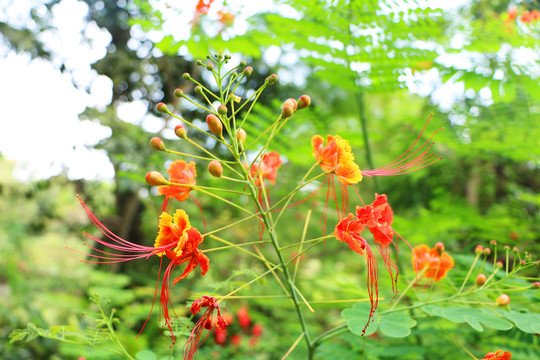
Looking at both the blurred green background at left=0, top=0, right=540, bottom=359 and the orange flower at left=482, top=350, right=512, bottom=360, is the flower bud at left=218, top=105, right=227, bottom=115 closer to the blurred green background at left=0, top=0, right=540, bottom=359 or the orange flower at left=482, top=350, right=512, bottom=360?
the blurred green background at left=0, top=0, right=540, bottom=359

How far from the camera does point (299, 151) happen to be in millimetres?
2162

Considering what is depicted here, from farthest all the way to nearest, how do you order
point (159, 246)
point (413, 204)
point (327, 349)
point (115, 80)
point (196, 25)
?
1. point (115, 80)
2. point (413, 204)
3. point (196, 25)
4. point (327, 349)
5. point (159, 246)

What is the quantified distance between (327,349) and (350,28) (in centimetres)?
161

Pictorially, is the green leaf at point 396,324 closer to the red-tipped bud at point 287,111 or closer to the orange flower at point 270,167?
the orange flower at point 270,167

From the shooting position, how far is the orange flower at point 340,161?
1034 millimetres

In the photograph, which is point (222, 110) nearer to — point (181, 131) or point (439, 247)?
point (181, 131)

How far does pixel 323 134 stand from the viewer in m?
2.12

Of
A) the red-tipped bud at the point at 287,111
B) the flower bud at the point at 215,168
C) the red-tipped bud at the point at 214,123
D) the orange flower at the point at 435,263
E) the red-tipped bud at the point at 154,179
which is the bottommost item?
the orange flower at the point at 435,263

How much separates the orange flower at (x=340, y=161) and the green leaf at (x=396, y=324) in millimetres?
451

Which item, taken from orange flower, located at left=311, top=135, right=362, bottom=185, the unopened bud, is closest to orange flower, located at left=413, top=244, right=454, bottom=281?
the unopened bud

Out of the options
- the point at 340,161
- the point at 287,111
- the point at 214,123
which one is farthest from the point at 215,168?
the point at 340,161

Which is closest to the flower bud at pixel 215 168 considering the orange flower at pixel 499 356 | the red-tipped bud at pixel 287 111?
the red-tipped bud at pixel 287 111

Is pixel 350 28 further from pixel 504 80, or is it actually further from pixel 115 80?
pixel 115 80

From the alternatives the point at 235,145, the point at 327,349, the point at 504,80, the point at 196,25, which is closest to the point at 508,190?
the point at 504,80
